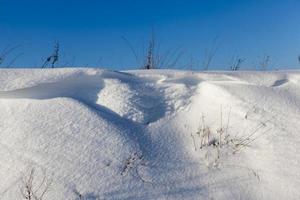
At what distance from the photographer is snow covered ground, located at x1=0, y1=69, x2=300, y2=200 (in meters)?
1.62

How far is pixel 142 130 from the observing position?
74.8 inches

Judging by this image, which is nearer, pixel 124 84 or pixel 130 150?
pixel 130 150

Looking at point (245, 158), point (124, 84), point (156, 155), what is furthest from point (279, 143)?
point (124, 84)

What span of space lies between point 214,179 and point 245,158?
19 cm

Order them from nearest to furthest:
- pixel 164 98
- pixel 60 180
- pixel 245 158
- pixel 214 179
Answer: pixel 60 180, pixel 214 179, pixel 245 158, pixel 164 98

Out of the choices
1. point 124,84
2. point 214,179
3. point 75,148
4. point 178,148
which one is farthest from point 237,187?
point 124,84

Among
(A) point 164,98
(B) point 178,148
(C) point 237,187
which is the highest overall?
(A) point 164,98

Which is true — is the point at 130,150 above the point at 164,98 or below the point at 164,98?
below

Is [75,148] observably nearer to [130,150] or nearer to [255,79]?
[130,150]

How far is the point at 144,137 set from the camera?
186 cm

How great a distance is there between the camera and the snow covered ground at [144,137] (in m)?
1.62

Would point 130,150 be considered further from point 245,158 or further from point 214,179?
point 245,158

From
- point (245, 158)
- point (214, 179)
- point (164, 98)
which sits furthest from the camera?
point (164, 98)

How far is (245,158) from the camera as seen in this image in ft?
5.95
